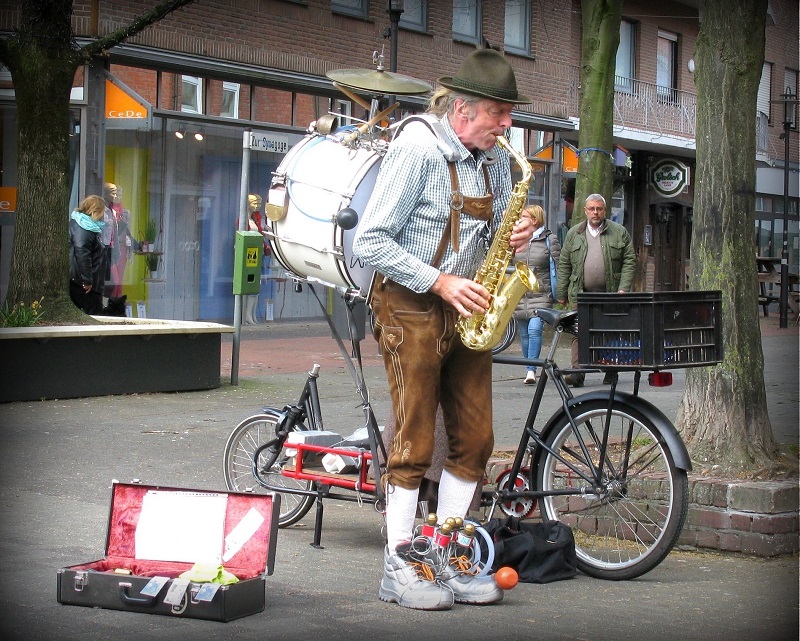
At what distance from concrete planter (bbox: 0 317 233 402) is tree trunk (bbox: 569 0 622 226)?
7305 millimetres

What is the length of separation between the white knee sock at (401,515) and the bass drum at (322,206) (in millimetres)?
825

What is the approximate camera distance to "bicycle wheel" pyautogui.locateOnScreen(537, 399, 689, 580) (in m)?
5.27

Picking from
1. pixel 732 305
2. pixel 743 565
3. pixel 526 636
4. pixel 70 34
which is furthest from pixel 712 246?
pixel 70 34

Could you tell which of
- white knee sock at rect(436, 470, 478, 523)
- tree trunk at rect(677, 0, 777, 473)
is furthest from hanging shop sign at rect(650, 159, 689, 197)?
white knee sock at rect(436, 470, 478, 523)

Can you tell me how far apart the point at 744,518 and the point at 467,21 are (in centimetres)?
1150

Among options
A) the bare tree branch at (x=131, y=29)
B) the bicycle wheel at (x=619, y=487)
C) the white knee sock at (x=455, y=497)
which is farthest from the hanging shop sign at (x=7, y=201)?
the white knee sock at (x=455, y=497)

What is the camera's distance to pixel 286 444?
607cm

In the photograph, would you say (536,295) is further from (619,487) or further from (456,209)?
(456,209)

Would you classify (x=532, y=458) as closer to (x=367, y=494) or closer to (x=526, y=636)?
(x=367, y=494)

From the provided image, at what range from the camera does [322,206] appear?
210 inches

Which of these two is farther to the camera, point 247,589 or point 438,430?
point 438,430

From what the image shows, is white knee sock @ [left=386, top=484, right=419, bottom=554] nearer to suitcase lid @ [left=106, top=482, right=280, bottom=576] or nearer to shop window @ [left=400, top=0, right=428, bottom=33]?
suitcase lid @ [left=106, top=482, right=280, bottom=576]

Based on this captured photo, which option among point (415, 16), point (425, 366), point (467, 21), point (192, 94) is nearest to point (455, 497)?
point (425, 366)

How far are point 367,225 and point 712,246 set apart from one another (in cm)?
237
